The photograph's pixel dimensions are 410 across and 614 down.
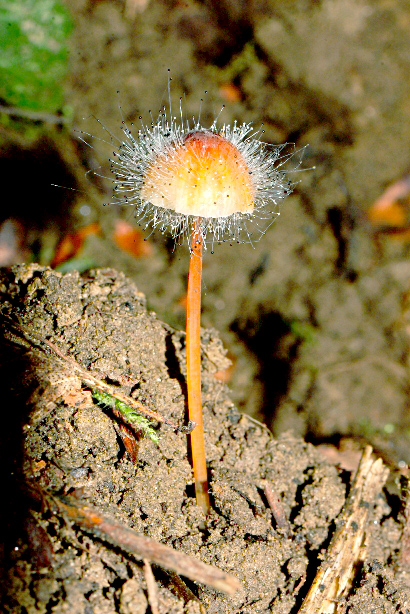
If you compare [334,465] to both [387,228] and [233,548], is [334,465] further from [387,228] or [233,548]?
[387,228]

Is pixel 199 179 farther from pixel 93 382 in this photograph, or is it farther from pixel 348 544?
pixel 348 544

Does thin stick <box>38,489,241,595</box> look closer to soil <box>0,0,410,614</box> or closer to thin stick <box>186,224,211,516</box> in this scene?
soil <box>0,0,410,614</box>

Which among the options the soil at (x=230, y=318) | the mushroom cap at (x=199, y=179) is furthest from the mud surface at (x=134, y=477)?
the mushroom cap at (x=199, y=179)

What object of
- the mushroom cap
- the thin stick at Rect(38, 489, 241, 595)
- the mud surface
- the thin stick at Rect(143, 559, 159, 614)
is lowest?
the thin stick at Rect(143, 559, 159, 614)

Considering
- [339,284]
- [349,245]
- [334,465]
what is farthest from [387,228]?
[334,465]

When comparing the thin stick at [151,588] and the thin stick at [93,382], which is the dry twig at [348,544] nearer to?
the thin stick at [151,588]

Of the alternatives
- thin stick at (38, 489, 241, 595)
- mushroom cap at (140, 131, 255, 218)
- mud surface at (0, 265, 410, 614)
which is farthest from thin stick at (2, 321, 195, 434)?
mushroom cap at (140, 131, 255, 218)

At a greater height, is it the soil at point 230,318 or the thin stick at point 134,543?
the soil at point 230,318
